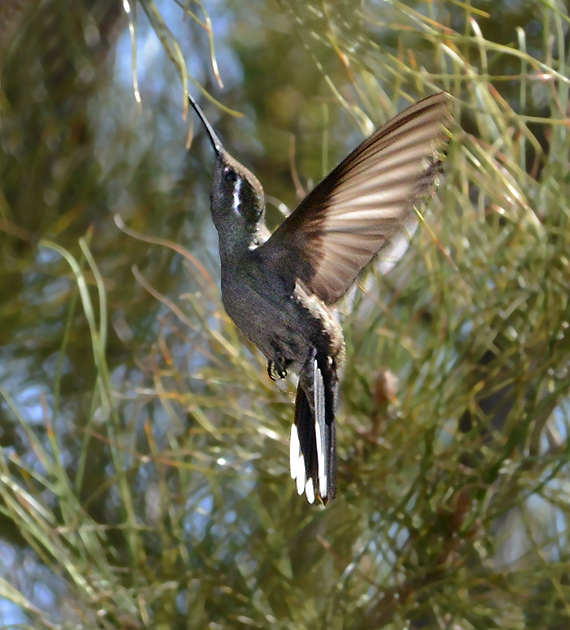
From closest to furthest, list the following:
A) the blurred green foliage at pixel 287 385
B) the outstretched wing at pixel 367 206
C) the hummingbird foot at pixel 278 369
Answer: the outstretched wing at pixel 367 206 → the hummingbird foot at pixel 278 369 → the blurred green foliage at pixel 287 385

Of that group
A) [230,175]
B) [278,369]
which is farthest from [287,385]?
[230,175]

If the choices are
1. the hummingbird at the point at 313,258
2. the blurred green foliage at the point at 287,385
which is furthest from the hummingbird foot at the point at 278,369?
the blurred green foliage at the point at 287,385

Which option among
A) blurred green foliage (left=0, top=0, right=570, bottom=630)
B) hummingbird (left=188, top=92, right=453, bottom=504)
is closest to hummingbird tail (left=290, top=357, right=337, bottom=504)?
hummingbird (left=188, top=92, right=453, bottom=504)

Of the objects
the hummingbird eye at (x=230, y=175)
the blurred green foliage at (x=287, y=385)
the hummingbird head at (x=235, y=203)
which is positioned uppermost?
the hummingbird eye at (x=230, y=175)

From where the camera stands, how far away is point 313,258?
0.47 m

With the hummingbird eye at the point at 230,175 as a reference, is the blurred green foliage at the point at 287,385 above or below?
below

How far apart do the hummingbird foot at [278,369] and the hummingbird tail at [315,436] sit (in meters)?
0.01

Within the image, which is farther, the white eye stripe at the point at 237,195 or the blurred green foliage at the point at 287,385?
the blurred green foliage at the point at 287,385

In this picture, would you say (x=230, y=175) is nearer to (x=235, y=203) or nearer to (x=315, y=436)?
(x=235, y=203)

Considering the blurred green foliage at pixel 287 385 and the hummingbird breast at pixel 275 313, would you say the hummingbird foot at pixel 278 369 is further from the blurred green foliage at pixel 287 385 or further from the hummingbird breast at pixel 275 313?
the blurred green foliage at pixel 287 385

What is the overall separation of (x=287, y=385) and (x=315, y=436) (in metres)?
0.04

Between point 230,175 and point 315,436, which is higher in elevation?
point 230,175

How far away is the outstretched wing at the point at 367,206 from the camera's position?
14.1 inches

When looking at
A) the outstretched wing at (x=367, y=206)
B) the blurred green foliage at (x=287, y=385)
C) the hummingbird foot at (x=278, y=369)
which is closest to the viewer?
the outstretched wing at (x=367, y=206)
